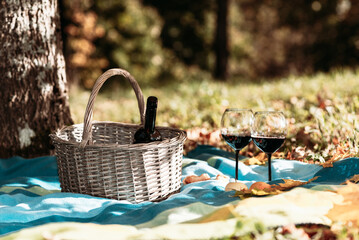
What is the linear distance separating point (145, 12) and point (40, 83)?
11704 millimetres

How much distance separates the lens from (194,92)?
7.42 metres

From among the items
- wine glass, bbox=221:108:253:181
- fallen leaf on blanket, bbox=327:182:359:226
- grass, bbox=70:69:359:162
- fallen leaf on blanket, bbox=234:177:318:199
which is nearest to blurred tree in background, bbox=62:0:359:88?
grass, bbox=70:69:359:162

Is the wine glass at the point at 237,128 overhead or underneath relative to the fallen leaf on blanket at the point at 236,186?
overhead

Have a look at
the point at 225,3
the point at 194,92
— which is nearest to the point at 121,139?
the point at 194,92

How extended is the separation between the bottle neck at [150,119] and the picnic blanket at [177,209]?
0.42m

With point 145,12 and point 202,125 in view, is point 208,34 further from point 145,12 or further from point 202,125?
point 202,125

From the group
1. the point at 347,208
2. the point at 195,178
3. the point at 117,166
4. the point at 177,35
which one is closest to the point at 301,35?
the point at 177,35

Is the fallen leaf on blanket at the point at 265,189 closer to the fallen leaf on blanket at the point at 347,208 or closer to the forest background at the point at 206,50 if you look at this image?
the fallen leaf on blanket at the point at 347,208

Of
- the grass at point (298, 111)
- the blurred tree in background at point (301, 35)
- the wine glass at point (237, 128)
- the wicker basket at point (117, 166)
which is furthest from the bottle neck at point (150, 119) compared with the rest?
the blurred tree in background at point (301, 35)

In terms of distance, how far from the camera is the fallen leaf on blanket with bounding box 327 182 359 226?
5.66ft

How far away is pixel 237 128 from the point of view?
7.71 ft

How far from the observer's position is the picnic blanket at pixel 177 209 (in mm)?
1628

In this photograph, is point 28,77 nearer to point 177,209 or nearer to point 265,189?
point 177,209

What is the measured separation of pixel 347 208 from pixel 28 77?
103 inches
